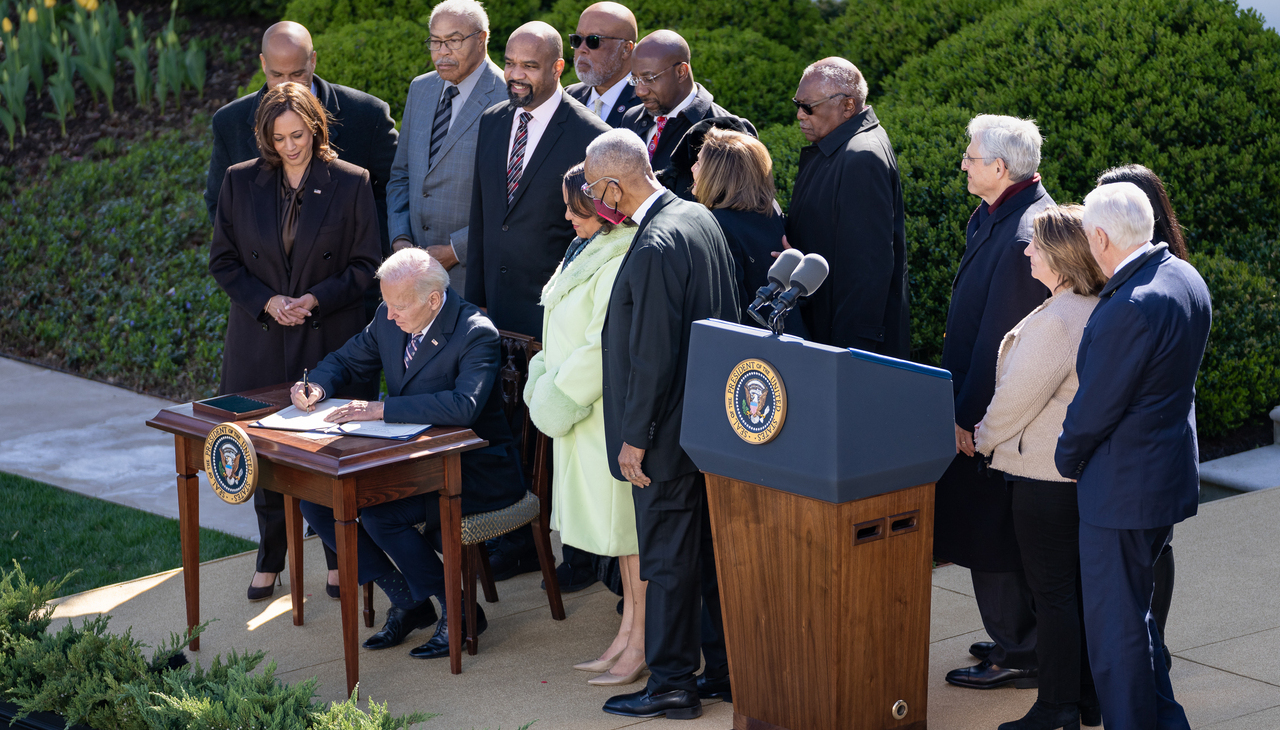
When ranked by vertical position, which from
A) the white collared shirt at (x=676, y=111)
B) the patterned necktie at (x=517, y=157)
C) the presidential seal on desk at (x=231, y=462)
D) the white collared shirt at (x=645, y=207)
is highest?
the white collared shirt at (x=676, y=111)

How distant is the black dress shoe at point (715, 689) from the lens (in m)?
4.22

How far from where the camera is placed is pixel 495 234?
532 cm

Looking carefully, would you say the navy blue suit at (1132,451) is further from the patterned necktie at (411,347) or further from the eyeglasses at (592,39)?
the eyeglasses at (592,39)

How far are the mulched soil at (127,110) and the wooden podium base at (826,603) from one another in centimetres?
884

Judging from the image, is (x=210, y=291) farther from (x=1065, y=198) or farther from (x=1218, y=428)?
(x=1218, y=428)

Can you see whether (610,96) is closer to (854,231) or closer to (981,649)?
(854,231)

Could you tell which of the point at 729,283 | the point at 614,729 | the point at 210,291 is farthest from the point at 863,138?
the point at 210,291

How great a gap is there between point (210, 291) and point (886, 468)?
6.71 metres

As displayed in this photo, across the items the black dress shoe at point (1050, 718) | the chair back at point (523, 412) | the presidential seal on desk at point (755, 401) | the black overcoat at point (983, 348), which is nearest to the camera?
the presidential seal on desk at point (755, 401)

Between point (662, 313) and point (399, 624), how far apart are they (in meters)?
1.71

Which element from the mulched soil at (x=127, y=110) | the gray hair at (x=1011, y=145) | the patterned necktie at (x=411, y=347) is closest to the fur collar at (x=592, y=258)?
the patterned necktie at (x=411, y=347)

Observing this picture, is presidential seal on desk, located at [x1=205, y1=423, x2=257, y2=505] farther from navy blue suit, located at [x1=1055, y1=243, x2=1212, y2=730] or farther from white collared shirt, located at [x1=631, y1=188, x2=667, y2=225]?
navy blue suit, located at [x1=1055, y1=243, x2=1212, y2=730]

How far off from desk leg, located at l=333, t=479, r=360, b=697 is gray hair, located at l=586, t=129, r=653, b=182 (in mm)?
1273

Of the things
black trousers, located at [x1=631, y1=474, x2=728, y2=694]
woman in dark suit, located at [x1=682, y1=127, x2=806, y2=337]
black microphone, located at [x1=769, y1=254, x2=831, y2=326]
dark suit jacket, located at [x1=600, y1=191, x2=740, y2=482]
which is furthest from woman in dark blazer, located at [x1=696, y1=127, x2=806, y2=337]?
black microphone, located at [x1=769, y1=254, x2=831, y2=326]
